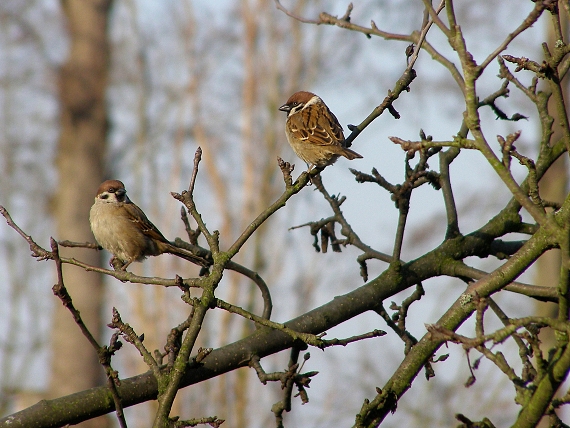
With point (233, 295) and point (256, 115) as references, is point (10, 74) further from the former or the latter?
point (233, 295)

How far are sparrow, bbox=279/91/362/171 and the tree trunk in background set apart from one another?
841cm

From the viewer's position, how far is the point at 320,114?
4.80m

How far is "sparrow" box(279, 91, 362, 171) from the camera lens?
4246 mm

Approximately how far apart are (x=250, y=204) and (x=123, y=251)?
627 centimetres

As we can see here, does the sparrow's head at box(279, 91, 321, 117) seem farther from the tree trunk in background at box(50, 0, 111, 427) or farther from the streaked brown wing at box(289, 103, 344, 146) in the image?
Answer: the tree trunk in background at box(50, 0, 111, 427)

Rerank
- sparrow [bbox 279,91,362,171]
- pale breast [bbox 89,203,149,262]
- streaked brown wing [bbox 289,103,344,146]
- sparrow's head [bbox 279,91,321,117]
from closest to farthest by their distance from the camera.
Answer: sparrow [bbox 279,91,362,171], streaked brown wing [bbox 289,103,344,146], pale breast [bbox 89,203,149,262], sparrow's head [bbox 279,91,321,117]

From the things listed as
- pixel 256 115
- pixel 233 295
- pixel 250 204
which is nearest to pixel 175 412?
pixel 233 295

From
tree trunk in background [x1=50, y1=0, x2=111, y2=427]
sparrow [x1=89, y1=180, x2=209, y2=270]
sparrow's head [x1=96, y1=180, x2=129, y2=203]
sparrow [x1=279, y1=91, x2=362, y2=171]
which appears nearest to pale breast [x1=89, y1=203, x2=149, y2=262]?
sparrow [x1=89, y1=180, x2=209, y2=270]

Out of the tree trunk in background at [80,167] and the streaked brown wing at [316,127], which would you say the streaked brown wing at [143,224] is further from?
the tree trunk in background at [80,167]

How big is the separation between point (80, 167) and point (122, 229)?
903 cm

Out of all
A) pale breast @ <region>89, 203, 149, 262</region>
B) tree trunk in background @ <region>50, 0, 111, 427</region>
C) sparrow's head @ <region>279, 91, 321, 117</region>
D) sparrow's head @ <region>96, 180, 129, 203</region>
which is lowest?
pale breast @ <region>89, 203, 149, 262</region>

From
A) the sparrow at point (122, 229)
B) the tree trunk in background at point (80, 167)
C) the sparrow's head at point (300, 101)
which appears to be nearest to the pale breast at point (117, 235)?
the sparrow at point (122, 229)

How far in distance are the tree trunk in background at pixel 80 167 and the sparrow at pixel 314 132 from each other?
8409mm

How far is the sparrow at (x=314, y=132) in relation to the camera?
167 inches
